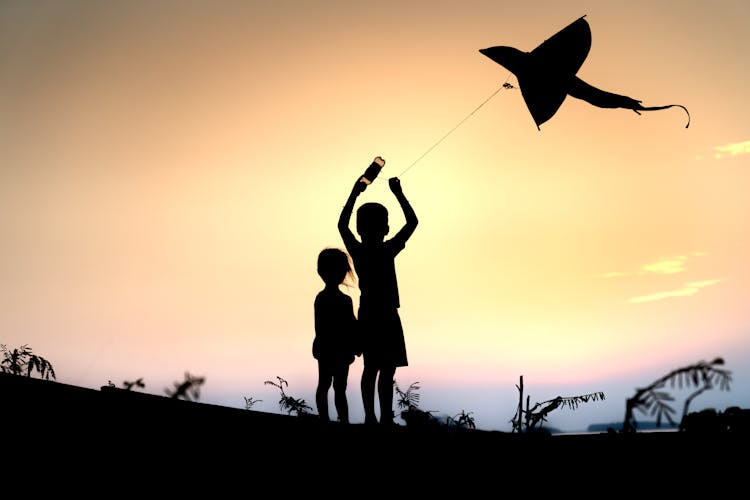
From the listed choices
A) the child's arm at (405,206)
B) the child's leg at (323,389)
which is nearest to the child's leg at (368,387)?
the child's leg at (323,389)

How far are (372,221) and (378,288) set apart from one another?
26.1 inches

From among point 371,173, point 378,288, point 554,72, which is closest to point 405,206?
point 371,173

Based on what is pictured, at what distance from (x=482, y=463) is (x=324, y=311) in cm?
417

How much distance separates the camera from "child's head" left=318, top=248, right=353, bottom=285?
764 cm

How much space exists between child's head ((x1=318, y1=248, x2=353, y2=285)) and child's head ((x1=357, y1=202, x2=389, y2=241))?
0.54 meters

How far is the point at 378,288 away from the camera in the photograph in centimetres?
706

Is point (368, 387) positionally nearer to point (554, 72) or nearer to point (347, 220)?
point (347, 220)

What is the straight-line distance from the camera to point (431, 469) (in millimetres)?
3523

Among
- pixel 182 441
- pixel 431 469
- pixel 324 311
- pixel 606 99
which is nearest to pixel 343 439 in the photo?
pixel 431 469

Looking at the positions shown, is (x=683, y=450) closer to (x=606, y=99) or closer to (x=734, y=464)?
(x=734, y=464)

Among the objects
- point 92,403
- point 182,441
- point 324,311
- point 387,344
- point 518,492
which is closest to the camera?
point 518,492

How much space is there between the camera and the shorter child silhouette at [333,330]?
7.52m

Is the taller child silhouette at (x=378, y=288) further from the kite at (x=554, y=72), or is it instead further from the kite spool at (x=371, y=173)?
the kite at (x=554, y=72)

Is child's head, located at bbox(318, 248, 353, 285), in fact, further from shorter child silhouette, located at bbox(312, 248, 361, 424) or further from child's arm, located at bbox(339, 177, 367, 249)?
child's arm, located at bbox(339, 177, 367, 249)
